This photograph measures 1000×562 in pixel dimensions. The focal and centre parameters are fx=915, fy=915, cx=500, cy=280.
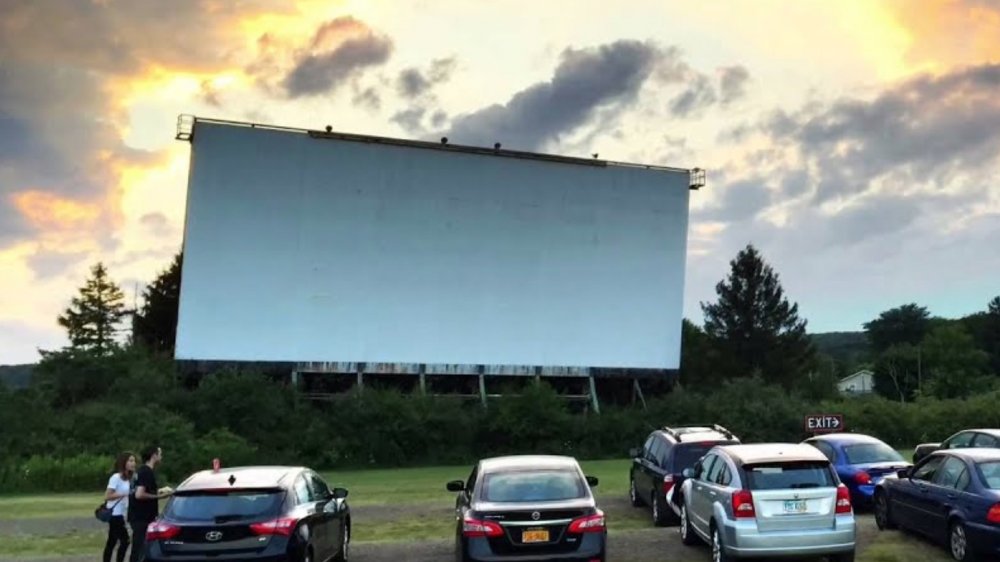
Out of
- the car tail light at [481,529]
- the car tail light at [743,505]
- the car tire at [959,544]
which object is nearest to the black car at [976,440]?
the car tire at [959,544]

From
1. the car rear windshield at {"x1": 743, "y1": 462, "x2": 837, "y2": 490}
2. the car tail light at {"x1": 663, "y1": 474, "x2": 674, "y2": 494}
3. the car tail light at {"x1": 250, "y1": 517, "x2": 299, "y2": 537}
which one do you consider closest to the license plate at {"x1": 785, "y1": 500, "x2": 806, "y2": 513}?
the car rear windshield at {"x1": 743, "y1": 462, "x2": 837, "y2": 490}

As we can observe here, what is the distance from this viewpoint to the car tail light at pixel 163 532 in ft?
32.9

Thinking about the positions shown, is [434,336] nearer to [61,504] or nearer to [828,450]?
[61,504]

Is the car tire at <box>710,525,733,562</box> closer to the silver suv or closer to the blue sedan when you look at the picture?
the silver suv

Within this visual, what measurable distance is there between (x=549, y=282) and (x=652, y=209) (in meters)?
7.62

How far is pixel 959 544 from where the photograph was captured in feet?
39.9

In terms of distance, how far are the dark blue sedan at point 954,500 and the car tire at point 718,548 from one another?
10.7 feet

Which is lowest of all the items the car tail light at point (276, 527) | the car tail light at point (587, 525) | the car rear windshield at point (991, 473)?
the car tail light at point (276, 527)

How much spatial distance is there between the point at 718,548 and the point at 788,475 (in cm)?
133

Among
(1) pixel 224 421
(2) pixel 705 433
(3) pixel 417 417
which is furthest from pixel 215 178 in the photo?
(2) pixel 705 433

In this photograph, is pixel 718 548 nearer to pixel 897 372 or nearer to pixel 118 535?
pixel 118 535

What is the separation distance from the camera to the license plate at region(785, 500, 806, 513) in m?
11.1

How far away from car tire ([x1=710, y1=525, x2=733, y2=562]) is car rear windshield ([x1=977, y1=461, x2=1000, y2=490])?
355 centimetres

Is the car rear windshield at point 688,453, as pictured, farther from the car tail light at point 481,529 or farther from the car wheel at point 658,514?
the car tail light at point 481,529
